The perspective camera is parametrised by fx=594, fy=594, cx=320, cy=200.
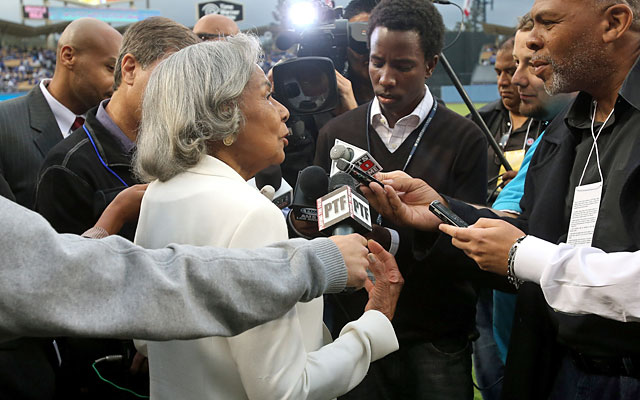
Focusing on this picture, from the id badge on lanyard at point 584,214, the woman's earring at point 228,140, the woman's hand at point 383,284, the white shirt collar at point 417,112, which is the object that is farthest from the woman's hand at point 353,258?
the white shirt collar at point 417,112

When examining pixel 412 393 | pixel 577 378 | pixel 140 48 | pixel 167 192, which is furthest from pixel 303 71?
pixel 577 378

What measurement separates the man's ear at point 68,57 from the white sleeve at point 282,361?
2.42 meters

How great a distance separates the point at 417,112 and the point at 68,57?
202 centimetres

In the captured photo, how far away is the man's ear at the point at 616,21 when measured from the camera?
6.04ft

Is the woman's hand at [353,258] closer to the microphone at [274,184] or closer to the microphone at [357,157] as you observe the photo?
the microphone at [357,157]

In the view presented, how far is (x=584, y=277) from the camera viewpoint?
1.58 meters

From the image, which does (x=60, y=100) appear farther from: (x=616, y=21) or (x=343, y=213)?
(x=616, y=21)

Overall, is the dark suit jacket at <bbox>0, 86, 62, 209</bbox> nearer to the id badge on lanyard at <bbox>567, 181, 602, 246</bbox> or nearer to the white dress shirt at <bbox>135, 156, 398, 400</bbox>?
the white dress shirt at <bbox>135, 156, 398, 400</bbox>

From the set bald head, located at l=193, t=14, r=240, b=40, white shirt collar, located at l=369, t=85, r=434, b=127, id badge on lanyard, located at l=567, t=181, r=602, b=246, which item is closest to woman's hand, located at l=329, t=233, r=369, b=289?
id badge on lanyard, located at l=567, t=181, r=602, b=246

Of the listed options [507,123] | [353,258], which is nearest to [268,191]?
[353,258]

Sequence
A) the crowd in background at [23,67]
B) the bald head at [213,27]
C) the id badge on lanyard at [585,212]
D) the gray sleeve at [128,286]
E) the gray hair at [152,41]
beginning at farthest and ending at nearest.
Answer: the crowd in background at [23,67] < the bald head at [213,27] < the gray hair at [152,41] < the id badge on lanyard at [585,212] < the gray sleeve at [128,286]

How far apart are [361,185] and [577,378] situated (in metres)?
0.89

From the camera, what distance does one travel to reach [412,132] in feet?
7.91

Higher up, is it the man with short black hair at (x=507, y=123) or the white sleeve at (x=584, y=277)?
the white sleeve at (x=584, y=277)
